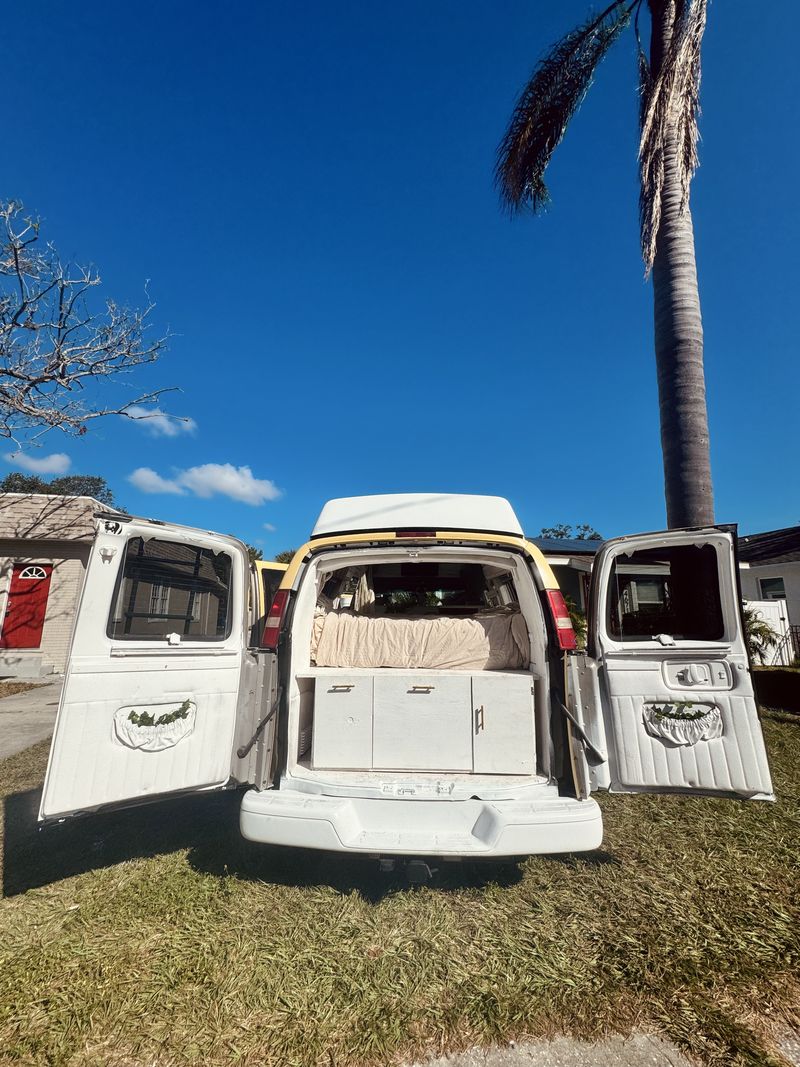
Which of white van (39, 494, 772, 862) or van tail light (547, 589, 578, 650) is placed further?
van tail light (547, 589, 578, 650)

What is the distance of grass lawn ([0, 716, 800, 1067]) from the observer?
1840mm

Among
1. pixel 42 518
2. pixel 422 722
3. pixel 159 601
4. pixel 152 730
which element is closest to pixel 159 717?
pixel 152 730

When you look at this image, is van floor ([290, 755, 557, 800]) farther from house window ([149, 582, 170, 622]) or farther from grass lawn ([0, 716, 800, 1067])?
house window ([149, 582, 170, 622])

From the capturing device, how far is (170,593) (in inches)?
116

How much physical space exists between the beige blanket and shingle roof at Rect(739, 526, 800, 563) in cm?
1351

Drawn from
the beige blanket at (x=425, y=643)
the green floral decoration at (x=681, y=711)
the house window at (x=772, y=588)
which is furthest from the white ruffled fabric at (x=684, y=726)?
the house window at (x=772, y=588)

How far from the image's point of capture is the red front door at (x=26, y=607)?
12109mm

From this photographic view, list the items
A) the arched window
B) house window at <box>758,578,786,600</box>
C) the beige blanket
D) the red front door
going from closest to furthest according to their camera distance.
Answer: the beige blanket → the red front door → the arched window → house window at <box>758,578,786,600</box>

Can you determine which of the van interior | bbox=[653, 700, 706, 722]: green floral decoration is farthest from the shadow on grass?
bbox=[653, 700, 706, 722]: green floral decoration

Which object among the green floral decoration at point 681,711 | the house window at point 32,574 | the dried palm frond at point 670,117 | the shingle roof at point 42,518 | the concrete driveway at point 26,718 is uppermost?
the dried palm frond at point 670,117

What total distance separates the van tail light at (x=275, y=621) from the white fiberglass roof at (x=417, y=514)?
0.47 metres

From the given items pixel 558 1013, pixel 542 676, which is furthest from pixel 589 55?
pixel 558 1013

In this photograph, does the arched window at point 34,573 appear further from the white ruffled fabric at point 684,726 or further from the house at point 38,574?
the white ruffled fabric at point 684,726

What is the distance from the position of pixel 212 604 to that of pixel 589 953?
295 cm
